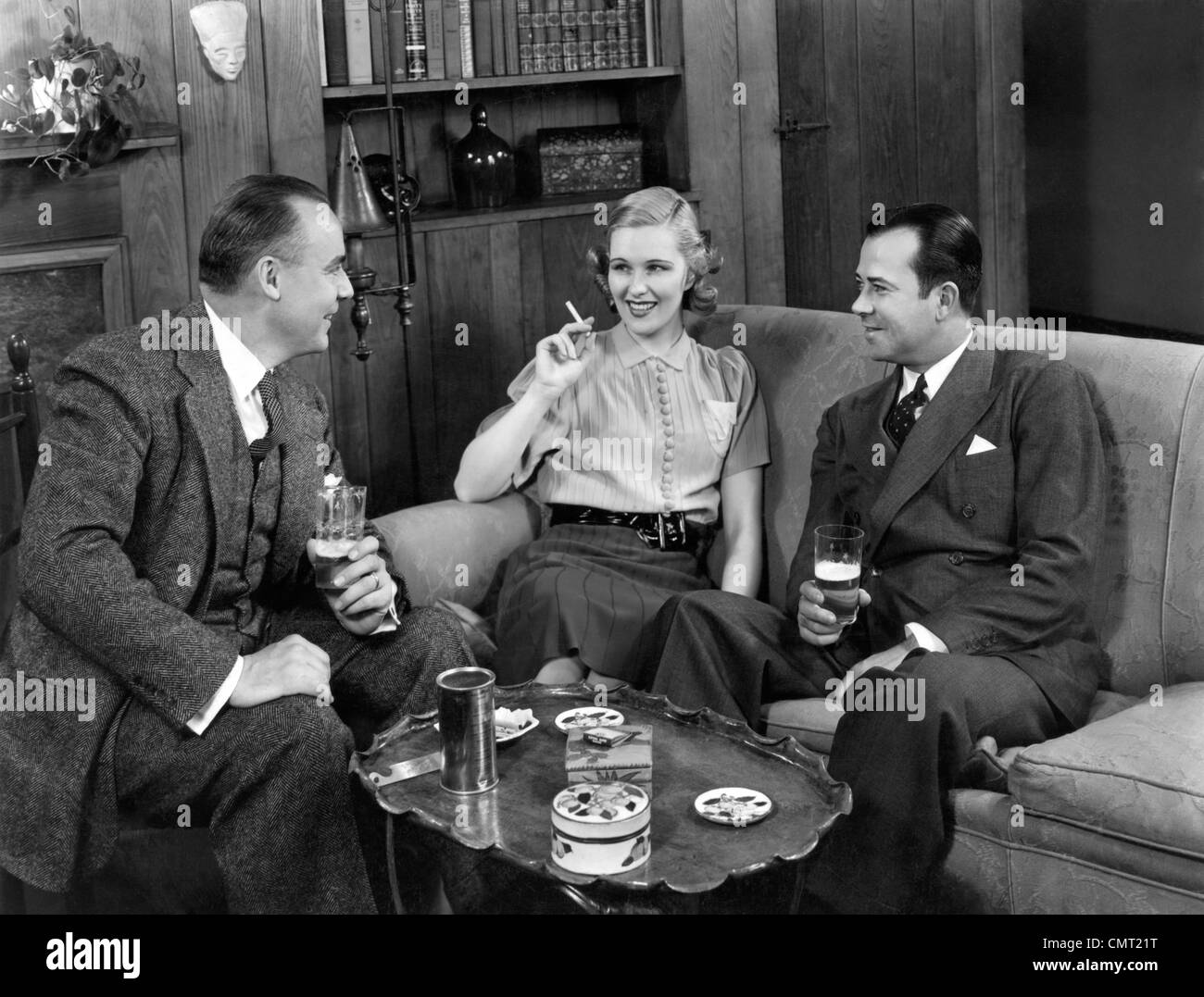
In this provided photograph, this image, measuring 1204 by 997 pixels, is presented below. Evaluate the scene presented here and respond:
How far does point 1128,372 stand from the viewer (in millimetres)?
2531

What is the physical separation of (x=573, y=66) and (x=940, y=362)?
1695 mm

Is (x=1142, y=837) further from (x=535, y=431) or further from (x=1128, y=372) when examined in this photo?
(x=535, y=431)

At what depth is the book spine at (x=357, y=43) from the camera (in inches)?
139

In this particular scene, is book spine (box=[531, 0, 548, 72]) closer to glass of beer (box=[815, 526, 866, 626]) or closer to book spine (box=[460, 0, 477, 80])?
book spine (box=[460, 0, 477, 80])

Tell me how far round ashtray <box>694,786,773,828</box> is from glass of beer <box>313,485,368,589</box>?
676 mm

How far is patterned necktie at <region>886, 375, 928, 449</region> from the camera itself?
2627 millimetres

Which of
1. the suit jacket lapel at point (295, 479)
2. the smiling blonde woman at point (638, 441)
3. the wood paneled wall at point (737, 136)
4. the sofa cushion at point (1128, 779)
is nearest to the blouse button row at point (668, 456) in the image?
the smiling blonde woman at point (638, 441)

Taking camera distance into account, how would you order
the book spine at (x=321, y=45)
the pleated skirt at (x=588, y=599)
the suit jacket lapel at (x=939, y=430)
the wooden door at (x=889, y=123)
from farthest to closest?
the wooden door at (x=889, y=123), the book spine at (x=321, y=45), the pleated skirt at (x=588, y=599), the suit jacket lapel at (x=939, y=430)

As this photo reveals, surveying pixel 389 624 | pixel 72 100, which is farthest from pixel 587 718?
pixel 72 100

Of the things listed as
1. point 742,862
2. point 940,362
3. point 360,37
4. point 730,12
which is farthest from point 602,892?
point 730,12

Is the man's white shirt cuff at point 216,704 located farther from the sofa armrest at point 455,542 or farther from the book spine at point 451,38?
the book spine at point 451,38

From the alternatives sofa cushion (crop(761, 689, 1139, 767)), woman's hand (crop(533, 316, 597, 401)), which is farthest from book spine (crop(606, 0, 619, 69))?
sofa cushion (crop(761, 689, 1139, 767))

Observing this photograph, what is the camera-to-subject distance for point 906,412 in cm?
264
